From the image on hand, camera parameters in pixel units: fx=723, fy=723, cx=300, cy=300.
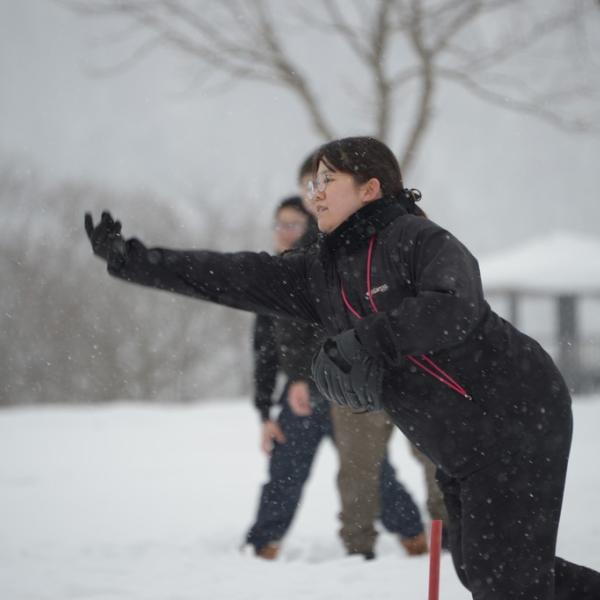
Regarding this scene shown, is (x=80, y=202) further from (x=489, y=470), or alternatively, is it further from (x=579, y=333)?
(x=489, y=470)

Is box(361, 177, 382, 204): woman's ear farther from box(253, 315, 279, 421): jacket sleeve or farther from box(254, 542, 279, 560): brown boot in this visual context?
box(254, 542, 279, 560): brown boot

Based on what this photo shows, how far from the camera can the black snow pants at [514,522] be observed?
195 centimetres

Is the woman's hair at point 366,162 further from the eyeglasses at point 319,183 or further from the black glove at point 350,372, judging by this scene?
the black glove at point 350,372

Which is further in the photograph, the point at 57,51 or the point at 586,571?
the point at 57,51

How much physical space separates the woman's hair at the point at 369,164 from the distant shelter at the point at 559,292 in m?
14.0

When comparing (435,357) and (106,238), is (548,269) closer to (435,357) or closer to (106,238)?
(435,357)

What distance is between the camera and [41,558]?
4039mm

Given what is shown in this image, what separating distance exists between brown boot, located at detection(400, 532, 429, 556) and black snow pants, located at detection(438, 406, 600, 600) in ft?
5.98

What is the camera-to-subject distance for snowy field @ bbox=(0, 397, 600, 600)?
3352 mm

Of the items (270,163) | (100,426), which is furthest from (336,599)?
(270,163)

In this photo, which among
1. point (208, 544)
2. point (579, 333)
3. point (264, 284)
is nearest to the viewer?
point (264, 284)

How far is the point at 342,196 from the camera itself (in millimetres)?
2129

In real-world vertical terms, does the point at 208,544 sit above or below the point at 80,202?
below

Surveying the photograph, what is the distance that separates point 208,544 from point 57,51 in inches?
4678
